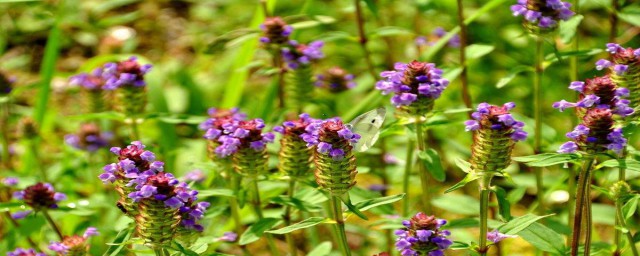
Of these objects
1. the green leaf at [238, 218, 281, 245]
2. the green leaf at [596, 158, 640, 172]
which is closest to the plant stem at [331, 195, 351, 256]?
the green leaf at [238, 218, 281, 245]

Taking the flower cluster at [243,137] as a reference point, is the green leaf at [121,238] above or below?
below

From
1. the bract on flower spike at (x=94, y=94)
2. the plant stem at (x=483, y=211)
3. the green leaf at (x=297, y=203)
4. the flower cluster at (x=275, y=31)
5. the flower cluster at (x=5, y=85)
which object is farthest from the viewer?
the bract on flower spike at (x=94, y=94)

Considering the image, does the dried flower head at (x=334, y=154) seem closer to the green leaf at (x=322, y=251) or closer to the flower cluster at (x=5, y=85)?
the green leaf at (x=322, y=251)

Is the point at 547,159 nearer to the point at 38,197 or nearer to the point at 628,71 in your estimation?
the point at 628,71

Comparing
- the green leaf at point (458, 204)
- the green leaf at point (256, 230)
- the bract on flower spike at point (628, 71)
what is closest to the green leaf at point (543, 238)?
the bract on flower spike at point (628, 71)

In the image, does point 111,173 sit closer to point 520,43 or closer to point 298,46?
point 298,46

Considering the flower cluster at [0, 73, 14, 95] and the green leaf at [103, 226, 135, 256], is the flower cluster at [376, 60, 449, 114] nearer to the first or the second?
the green leaf at [103, 226, 135, 256]
